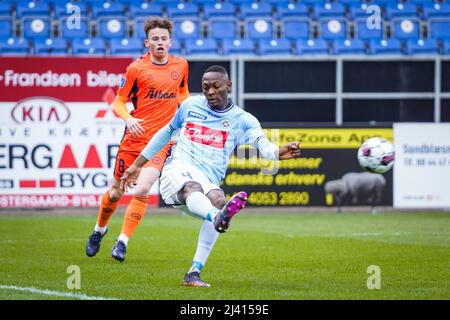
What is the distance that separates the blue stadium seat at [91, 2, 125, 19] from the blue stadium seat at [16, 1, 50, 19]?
0.93 meters

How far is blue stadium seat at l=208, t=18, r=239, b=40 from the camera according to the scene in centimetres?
1988

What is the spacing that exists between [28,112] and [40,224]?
8.39 feet

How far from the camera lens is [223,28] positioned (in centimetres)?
1995

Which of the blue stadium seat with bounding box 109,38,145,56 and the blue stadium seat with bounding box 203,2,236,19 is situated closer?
the blue stadium seat with bounding box 109,38,145,56

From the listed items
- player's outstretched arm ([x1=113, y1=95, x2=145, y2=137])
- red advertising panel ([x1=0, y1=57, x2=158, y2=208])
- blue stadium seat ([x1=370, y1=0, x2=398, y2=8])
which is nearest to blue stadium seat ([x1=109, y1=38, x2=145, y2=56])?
red advertising panel ([x1=0, y1=57, x2=158, y2=208])

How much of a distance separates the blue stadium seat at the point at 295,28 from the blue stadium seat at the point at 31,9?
15.7 ft

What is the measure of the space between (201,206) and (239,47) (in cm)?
1198

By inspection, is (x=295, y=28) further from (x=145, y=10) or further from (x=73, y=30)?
(x=73, y=30)

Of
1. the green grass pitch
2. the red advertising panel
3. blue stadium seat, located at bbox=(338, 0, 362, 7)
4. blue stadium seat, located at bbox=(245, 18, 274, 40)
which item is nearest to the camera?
the green grass pitch

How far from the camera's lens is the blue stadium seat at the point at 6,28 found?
19359 mm

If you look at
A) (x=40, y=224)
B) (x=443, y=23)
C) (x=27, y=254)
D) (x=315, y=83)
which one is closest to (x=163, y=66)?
(x=27, y=254)

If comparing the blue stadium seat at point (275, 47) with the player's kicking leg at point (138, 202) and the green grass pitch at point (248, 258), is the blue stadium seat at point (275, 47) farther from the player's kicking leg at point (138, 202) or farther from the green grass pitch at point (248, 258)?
the player's kicking leg at point (138, 202)

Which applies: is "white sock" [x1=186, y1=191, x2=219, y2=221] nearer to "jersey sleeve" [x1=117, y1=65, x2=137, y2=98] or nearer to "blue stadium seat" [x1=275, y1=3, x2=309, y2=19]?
"jersey sleeve" [x1=117, y1=65, x2=137, y2=98]

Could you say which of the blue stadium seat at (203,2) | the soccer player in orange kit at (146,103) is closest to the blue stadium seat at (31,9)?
the blue stadium seat at (203,2)
